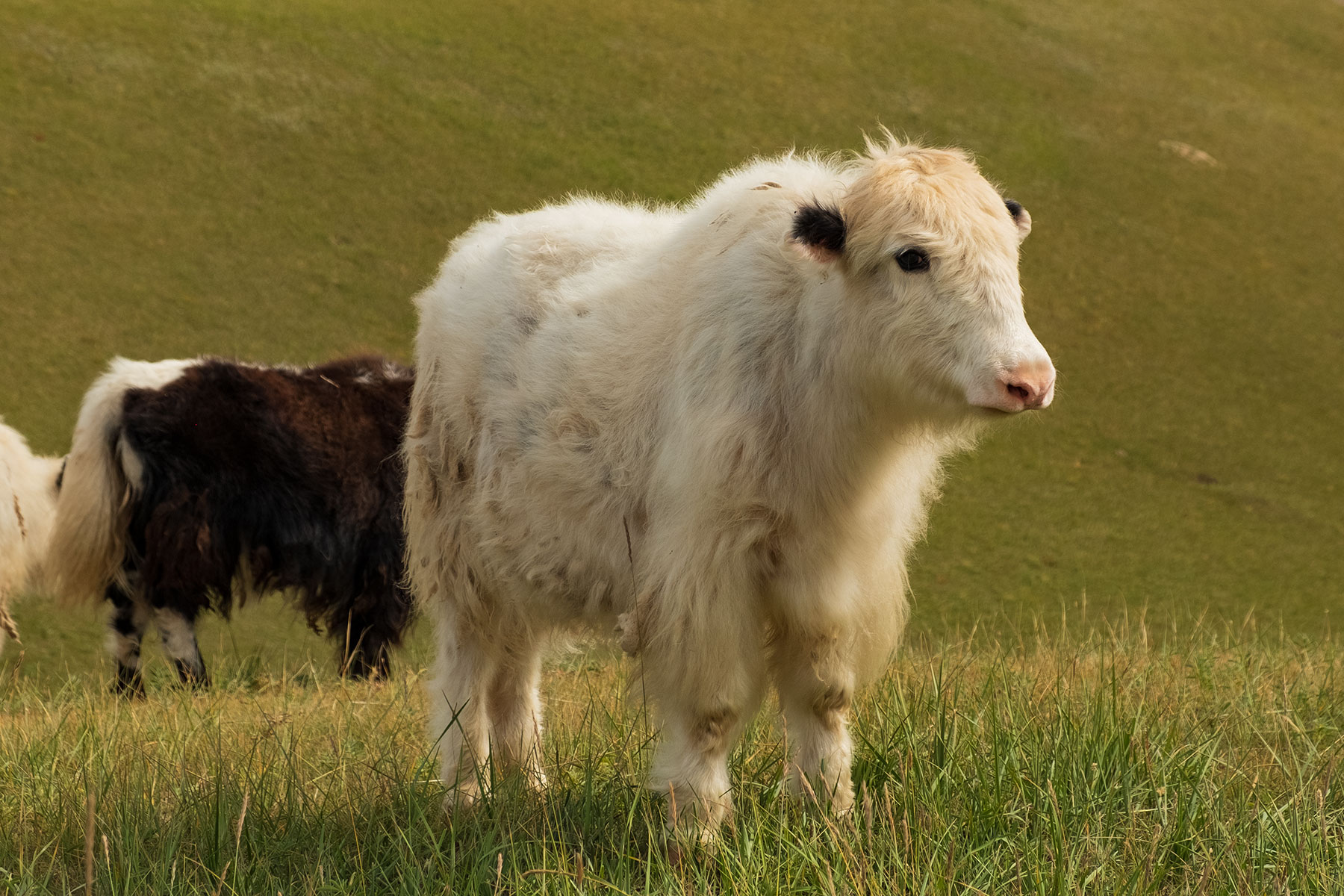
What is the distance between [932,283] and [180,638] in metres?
4.52

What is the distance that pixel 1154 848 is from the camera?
7.43 feet

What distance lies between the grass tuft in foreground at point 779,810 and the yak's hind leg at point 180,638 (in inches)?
86.0

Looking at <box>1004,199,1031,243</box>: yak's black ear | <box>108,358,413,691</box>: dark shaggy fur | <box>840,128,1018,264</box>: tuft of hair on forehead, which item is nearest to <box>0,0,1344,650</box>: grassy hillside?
<box>108,358,413,691</box>: dark shaggy fur

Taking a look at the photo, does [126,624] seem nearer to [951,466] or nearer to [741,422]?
[741,422]

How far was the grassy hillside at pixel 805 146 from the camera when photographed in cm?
852

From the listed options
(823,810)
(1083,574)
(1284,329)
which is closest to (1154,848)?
(823,810)

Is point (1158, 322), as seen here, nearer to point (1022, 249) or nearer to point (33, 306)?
point (1022, 249)

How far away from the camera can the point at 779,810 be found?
9.41 ft

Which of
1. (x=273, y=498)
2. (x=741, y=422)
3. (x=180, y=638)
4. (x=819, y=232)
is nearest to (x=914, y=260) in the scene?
(x=819, y=232)

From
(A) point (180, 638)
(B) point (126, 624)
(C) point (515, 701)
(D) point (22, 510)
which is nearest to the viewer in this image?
(C) point (515, 701)

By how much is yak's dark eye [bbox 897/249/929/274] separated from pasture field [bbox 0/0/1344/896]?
3.36ft

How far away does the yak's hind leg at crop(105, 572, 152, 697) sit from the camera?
591 cm

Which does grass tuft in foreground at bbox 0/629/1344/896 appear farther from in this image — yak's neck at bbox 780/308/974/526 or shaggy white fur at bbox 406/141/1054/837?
yak's neck at bbox 780/308/974/526

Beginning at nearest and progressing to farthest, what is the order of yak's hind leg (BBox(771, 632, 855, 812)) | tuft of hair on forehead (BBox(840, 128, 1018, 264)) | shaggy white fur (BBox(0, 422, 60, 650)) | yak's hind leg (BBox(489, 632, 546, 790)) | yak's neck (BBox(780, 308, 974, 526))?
tuft of hair on forehead (BBox(840, 128, 1018, 264)) < yak's neck (BBox(780, 308, 974, 526)) < yak's hind leg (BBox(771, 632, 855, 812)) < yak's hind leg (BBox(489, 632, 546, 790)) < shaggy white fur (BBox(0, 422, 60, 650))
